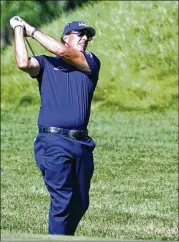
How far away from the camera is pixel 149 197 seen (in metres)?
11.7

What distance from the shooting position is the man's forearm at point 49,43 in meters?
6.88

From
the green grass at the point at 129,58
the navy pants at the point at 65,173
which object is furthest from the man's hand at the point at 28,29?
the green grass at the point at 129,58

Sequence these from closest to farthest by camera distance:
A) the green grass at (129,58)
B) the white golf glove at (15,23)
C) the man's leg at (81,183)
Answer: the white golf glove at (15,23) < the man's leg at (81,183) < the green grass at (129,58)

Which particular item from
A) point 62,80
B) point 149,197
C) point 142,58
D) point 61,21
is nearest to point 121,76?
point 142,58

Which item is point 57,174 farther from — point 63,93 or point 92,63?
point 92,63

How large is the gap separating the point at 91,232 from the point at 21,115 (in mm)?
10278

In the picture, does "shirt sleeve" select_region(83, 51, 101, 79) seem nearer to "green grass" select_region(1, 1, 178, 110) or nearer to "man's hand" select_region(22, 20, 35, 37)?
"man's hand" select_region(22, 20, 35, 37)

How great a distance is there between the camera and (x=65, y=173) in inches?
279

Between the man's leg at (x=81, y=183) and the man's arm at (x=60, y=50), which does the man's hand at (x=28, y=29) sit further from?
the man's leg at (x=81, y=183)

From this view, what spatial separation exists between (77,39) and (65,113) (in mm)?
575

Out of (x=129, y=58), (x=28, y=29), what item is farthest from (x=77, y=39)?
(x=129, y=58)

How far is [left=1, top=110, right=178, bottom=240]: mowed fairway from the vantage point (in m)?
9.88

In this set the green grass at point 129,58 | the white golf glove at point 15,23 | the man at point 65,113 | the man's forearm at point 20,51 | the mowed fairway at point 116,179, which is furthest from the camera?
the green grass at point 129,58

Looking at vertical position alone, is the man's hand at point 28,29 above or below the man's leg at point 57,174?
above
